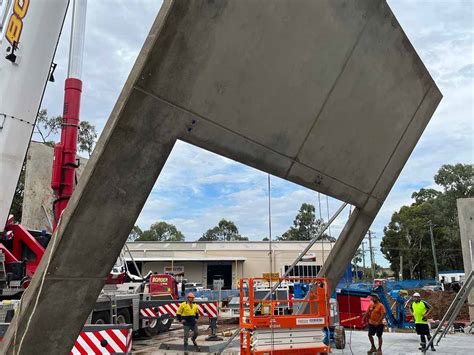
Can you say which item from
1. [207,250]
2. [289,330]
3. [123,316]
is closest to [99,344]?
[289,330]

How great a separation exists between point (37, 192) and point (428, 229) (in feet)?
196

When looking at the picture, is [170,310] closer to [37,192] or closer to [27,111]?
[37,192]

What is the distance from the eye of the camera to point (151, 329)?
13930mm

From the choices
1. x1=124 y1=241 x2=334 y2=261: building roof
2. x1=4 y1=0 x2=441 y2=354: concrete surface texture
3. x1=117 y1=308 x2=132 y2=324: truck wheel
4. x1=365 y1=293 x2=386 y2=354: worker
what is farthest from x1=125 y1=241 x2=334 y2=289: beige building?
x1=4 y1=0 x2=441 y2=354: concrete surface texture

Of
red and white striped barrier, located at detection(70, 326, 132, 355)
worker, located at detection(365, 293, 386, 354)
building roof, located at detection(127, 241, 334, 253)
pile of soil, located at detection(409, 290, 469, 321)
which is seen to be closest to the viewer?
red and white striped barrier, located at detection(70, 326, 132, 355)

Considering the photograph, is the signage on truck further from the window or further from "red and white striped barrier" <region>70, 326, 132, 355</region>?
"red and white striped barrier" <region>70, 326, 132, 355</region>

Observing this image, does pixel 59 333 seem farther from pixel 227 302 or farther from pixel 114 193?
pixel 227 302

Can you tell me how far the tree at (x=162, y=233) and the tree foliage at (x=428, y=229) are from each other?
43.7 metres

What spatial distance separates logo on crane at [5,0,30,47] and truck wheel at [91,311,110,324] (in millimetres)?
6177

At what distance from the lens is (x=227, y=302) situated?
75.2 feet

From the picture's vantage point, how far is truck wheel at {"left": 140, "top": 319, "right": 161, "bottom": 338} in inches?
535

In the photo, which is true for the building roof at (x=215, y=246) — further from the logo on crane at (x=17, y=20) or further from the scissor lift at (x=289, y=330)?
the logo on crane at (x=17, y=20)

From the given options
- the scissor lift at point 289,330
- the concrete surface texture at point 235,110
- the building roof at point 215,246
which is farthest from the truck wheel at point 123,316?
the building roof at point 215,246

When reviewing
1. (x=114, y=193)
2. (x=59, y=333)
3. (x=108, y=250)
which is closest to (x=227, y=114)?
(x=114, y=193)
